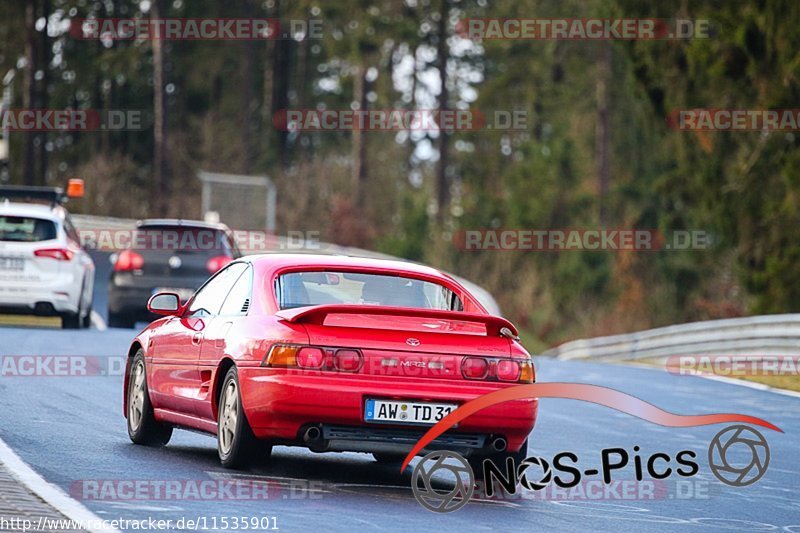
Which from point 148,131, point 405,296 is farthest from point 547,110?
point 405,296

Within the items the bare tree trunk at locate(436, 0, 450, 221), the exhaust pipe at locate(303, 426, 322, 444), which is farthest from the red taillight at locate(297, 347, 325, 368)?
the bare tree trunk at locate(436, 0, 450, 221)

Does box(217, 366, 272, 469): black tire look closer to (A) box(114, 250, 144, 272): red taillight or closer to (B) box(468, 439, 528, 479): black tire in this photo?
(B) box(468, 439, 528, 479): black tire

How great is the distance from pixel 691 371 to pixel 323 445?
54.9 feet

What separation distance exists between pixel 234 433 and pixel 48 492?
1558mm

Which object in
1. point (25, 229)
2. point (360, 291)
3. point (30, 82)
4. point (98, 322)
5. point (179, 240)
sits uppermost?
point (30, 82)

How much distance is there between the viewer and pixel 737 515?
10.5m

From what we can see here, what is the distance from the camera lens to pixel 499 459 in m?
10.9

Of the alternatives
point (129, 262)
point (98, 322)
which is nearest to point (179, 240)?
point (129, 262)

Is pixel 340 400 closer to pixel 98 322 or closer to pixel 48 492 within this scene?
pixel 48 492

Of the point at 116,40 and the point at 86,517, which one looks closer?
the point at 86,517

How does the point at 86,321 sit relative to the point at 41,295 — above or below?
below

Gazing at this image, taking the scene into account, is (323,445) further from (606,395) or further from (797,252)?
(797,252)

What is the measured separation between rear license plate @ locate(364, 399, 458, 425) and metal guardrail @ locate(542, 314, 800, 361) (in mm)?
15441

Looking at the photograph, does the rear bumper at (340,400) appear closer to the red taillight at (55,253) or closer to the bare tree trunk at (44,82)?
the red taillight at (55,253)
